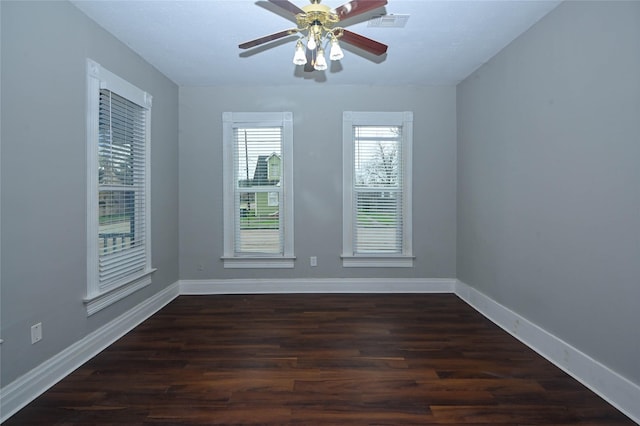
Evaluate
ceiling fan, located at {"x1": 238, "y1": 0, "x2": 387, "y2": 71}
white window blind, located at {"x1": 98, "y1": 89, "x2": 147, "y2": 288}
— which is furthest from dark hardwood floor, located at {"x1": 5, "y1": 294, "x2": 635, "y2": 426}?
ceiling fan, located at {"x1": 238, "y1": 0, "x2": 387, "y2": 71}

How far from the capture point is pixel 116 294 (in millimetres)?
2910

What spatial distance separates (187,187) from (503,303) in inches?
150

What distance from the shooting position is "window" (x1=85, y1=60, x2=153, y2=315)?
2.59 meters

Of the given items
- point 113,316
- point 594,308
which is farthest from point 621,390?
point 113,316

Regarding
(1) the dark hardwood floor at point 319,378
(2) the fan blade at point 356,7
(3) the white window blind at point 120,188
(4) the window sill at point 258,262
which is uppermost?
(2) the fan blade at point 356,7

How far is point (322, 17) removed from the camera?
73.7 inches

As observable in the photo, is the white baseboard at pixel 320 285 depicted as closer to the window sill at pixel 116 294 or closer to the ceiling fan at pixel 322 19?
the window sill at pixel 116 294

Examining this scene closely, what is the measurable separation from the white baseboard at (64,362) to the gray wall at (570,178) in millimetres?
3541

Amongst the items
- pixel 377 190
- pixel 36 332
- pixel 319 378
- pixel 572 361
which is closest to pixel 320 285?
pixel 377 190

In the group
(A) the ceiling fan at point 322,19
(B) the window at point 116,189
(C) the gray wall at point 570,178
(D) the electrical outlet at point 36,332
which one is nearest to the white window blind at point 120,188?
(B) the window at point 116,189

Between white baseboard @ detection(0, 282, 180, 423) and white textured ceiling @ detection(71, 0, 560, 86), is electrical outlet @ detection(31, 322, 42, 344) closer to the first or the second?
white baseboard @ detection(0, 282, 180, 423)

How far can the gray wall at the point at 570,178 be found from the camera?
192 centimetres

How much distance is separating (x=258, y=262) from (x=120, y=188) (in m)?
1.83

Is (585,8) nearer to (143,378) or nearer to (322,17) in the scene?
(322,17)
